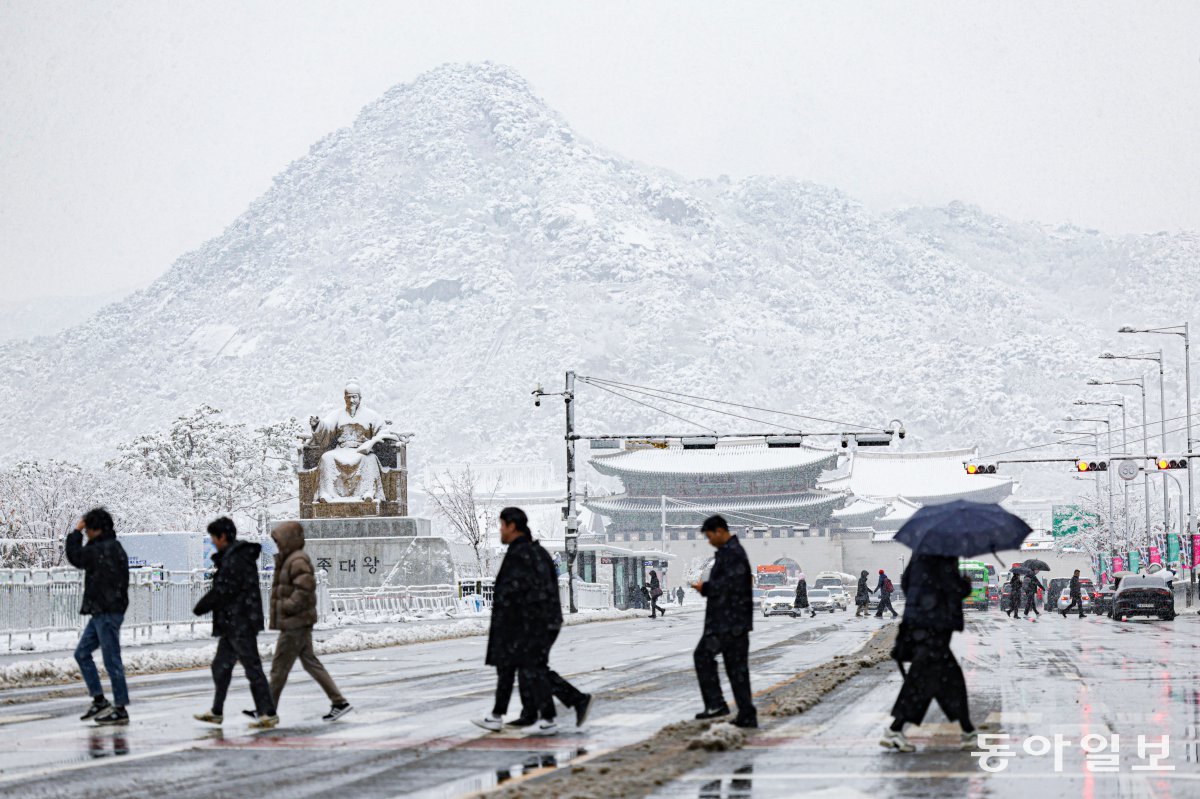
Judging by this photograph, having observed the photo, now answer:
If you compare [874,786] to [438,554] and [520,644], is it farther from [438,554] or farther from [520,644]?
[438,554]

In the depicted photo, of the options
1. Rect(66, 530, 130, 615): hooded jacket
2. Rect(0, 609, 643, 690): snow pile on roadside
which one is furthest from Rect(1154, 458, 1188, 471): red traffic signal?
Rect(66, 530, 130, 615): hooded jacket

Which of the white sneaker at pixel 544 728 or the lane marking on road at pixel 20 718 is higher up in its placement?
the white sneaker at pixel 544 728

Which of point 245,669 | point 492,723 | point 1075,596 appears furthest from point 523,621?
point 1075,596

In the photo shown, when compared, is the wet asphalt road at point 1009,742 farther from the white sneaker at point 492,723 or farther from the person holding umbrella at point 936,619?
the white sneaker at point 492,723

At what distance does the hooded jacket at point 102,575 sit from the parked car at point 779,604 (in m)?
50.7

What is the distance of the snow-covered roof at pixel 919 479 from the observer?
151625 mm

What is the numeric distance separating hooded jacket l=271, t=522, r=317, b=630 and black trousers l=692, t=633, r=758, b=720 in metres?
2.96

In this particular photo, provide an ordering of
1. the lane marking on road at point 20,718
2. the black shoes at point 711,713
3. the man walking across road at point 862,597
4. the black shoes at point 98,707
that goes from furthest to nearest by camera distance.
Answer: the man walking across road at point 862,597
the lane marking on road at point 20,718
the black shoes at point 98,707
the black shoes at point 711,713

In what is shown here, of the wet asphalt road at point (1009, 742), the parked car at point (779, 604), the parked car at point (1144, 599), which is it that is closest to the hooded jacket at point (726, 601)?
the wet asphalt road at point (1009, 742)

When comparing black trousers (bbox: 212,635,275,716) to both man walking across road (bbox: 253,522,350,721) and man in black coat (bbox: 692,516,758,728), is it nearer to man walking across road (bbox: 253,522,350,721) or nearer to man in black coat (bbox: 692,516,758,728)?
man walking across road (bbox: 253,522,350,721)

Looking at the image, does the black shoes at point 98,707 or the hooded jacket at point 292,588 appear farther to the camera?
the black shoes at point 98,707

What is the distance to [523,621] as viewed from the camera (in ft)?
38.3

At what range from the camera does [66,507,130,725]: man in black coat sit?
1292 centimetres

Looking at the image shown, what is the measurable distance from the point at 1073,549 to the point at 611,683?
118 m
